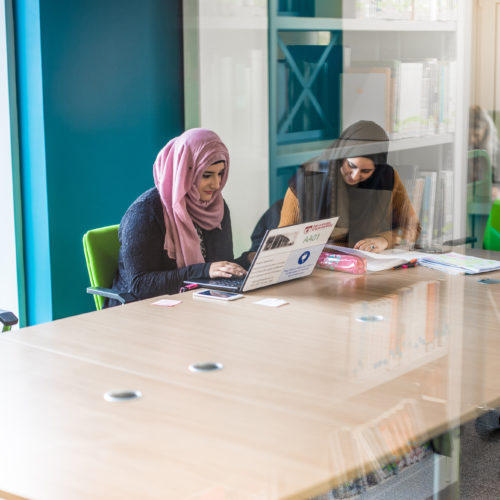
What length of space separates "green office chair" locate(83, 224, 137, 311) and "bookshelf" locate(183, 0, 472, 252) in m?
0.89

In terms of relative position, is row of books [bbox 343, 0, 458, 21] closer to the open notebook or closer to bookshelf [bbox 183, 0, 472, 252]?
bookshelf [bbox 183, 0, 472, 252]

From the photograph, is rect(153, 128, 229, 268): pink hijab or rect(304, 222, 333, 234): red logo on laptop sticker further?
rect(153, 128, 229, 268): pink hijab

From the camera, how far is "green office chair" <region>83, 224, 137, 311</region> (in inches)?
107

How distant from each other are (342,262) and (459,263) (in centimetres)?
39

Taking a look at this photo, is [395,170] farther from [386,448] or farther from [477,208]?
[386,448]

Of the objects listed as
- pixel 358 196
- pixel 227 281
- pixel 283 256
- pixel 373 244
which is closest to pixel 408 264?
pixel 373 244

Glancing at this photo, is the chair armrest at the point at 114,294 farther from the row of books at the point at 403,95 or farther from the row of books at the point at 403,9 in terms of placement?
the row of books at the point at 403,9

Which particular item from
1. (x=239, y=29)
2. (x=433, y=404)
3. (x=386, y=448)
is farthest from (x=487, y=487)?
(x=239, y=29)

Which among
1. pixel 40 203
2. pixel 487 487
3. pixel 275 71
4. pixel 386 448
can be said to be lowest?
pixel 487 487

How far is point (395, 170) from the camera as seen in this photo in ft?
9.79

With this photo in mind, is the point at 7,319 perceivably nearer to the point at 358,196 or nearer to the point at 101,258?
the point at 101,258

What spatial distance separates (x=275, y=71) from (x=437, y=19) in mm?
1164

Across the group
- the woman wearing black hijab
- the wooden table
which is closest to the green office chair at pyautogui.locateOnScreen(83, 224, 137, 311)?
the wooden table

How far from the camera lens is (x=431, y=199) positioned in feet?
9.15
